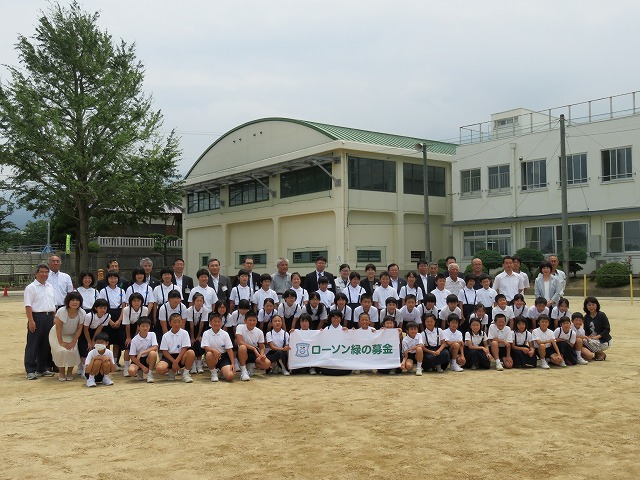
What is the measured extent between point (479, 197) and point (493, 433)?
29.9 metres

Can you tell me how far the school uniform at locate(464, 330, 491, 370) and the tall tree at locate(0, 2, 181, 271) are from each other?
24746 millimetres

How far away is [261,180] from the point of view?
3759cm

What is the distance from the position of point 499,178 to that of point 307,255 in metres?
11.4

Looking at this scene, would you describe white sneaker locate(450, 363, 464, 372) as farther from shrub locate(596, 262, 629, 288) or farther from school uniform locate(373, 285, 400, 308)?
shrub locate(596, 262, 629, 288)

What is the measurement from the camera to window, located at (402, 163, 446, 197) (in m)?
34.8

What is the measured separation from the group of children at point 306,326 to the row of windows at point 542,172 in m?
21.1

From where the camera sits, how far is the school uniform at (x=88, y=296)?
9578mm

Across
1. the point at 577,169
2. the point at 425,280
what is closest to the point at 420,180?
the point at 577,169


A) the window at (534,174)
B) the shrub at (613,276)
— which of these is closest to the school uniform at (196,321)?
the shrub at (613,276)

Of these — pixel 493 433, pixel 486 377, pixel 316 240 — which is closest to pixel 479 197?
pixel 316 240

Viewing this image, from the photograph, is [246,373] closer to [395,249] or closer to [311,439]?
[311,439]

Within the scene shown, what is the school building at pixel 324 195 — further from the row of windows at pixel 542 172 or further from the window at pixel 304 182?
the row of windows at pixel 542 172

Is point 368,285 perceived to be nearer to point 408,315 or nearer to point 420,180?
point 408,315

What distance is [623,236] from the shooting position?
29.0 meters
